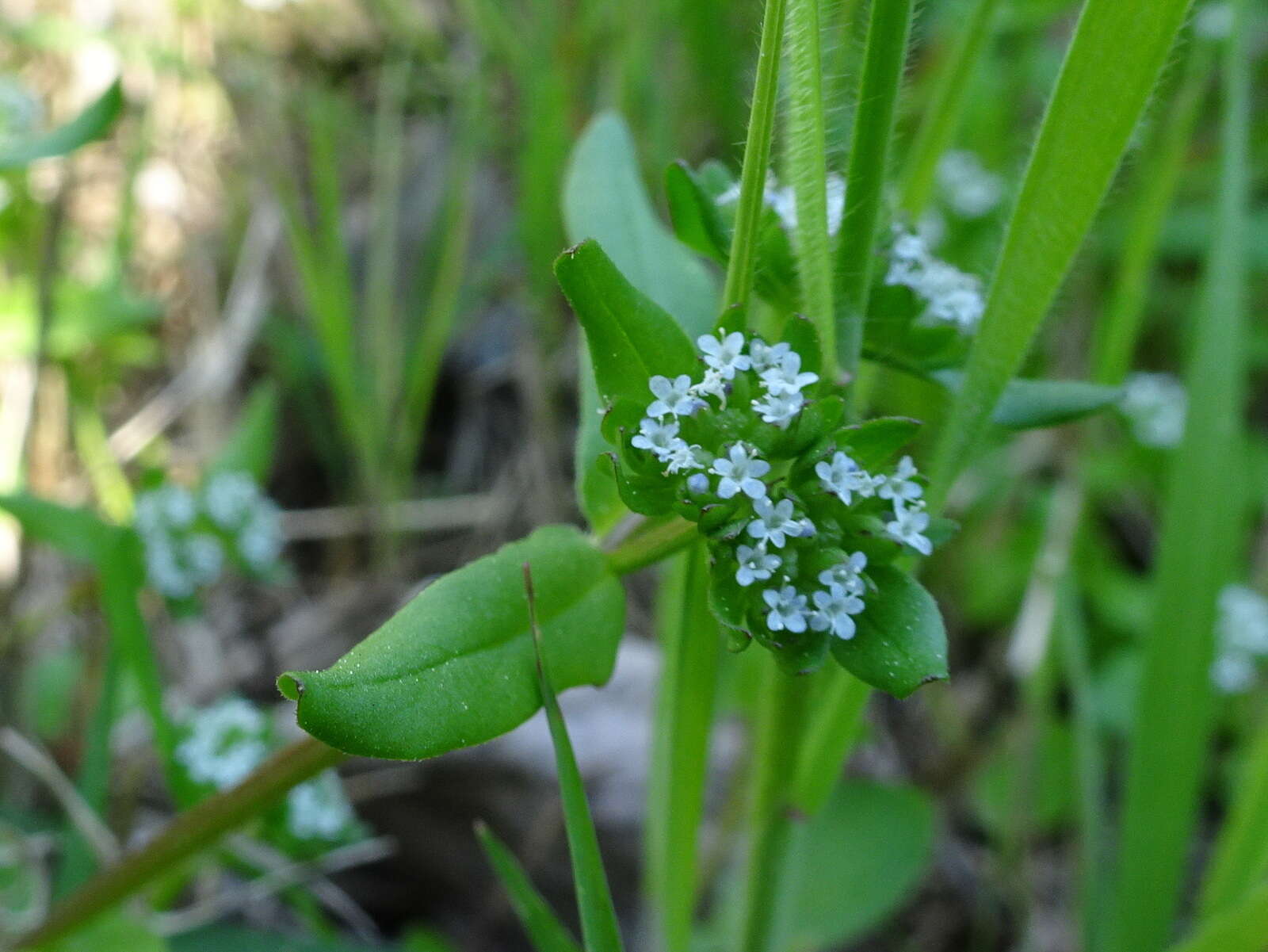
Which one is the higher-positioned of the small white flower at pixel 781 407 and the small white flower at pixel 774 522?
the small white flower at pixel 781 407

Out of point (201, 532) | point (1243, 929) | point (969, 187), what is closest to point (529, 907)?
point (1243, 929)

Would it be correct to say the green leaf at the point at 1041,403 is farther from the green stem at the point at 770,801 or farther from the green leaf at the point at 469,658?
the green leaf at the point at 469,658

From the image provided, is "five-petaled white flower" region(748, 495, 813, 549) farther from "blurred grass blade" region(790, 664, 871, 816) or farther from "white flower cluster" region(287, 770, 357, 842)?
"white flower cluster" region(287, 770, 357, 842)

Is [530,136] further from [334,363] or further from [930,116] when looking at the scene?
[930,116]

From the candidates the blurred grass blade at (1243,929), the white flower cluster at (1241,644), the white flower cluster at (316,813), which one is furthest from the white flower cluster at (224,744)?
the white flower cluster at (1241,644)

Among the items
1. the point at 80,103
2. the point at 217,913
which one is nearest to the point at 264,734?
the point at 217,913

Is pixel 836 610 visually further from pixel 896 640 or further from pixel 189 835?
pixel 189 835

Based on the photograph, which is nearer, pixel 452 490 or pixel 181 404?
pixel 181 404
